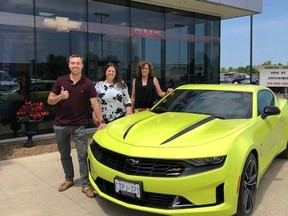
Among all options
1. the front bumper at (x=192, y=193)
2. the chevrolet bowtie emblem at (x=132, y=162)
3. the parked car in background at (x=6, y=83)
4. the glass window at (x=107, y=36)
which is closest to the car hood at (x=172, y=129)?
the chevrolet bowtie emblem at (x=132, y=162)

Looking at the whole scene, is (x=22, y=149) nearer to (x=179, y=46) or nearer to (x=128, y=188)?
(x=128, y=188)

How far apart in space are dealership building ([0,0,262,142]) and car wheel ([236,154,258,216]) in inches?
238

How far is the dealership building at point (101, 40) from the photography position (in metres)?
8.43

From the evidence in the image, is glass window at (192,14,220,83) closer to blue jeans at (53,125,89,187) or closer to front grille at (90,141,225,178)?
blue jeans at (53,125,89,187)

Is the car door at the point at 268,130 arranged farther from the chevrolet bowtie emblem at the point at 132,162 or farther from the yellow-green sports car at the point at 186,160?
the chevrolet bowtie emblem at the point at 132,162

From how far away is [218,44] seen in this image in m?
14.6

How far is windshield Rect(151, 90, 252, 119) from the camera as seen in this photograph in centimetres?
459

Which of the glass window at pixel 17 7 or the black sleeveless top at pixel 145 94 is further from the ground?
the glass window at pixel 17 7

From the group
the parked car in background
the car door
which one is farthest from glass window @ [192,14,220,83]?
the car door

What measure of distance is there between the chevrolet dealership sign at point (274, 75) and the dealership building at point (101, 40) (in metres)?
3.57

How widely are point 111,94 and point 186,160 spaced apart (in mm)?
2139

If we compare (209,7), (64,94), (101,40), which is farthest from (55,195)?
(209,7)

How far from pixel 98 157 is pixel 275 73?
14.8 meters

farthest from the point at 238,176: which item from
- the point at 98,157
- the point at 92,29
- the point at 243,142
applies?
the point at 92,29
